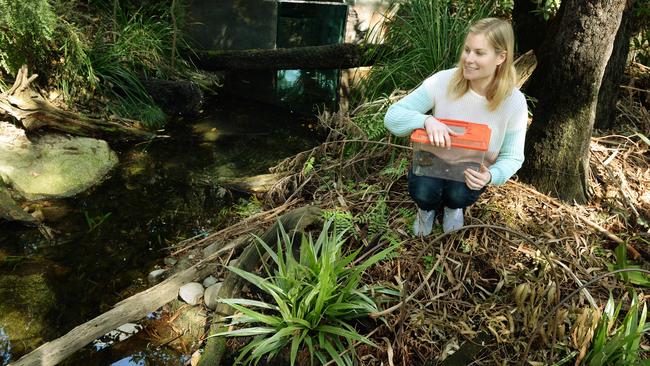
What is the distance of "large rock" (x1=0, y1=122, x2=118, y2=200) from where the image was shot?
4.72m

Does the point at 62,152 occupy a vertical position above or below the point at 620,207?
below

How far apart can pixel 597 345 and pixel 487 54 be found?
1.43 metres

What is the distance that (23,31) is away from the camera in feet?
17.4

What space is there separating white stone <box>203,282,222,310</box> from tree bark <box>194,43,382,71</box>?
4.20 meters

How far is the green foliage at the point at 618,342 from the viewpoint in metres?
2.51

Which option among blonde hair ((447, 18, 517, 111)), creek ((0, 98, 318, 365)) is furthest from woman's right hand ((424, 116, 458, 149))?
creek ((0, 98, 318, 365))

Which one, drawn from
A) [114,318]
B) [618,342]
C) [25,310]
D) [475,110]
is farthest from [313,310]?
[25,310]

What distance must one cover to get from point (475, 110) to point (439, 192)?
1.48 ft

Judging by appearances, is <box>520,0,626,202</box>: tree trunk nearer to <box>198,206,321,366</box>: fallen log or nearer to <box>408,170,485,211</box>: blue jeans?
<box>408,170,485,211</box>: blue jeans

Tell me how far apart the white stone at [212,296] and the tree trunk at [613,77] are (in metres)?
3.05

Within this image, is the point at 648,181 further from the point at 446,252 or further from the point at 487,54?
the point at 487,54

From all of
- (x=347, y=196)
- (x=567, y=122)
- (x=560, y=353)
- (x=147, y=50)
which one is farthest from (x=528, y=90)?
(x=147, y=50)

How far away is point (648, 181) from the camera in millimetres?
3727

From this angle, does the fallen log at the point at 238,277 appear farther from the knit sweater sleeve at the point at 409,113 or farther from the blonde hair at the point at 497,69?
the blonde hair at the point at 497,69
